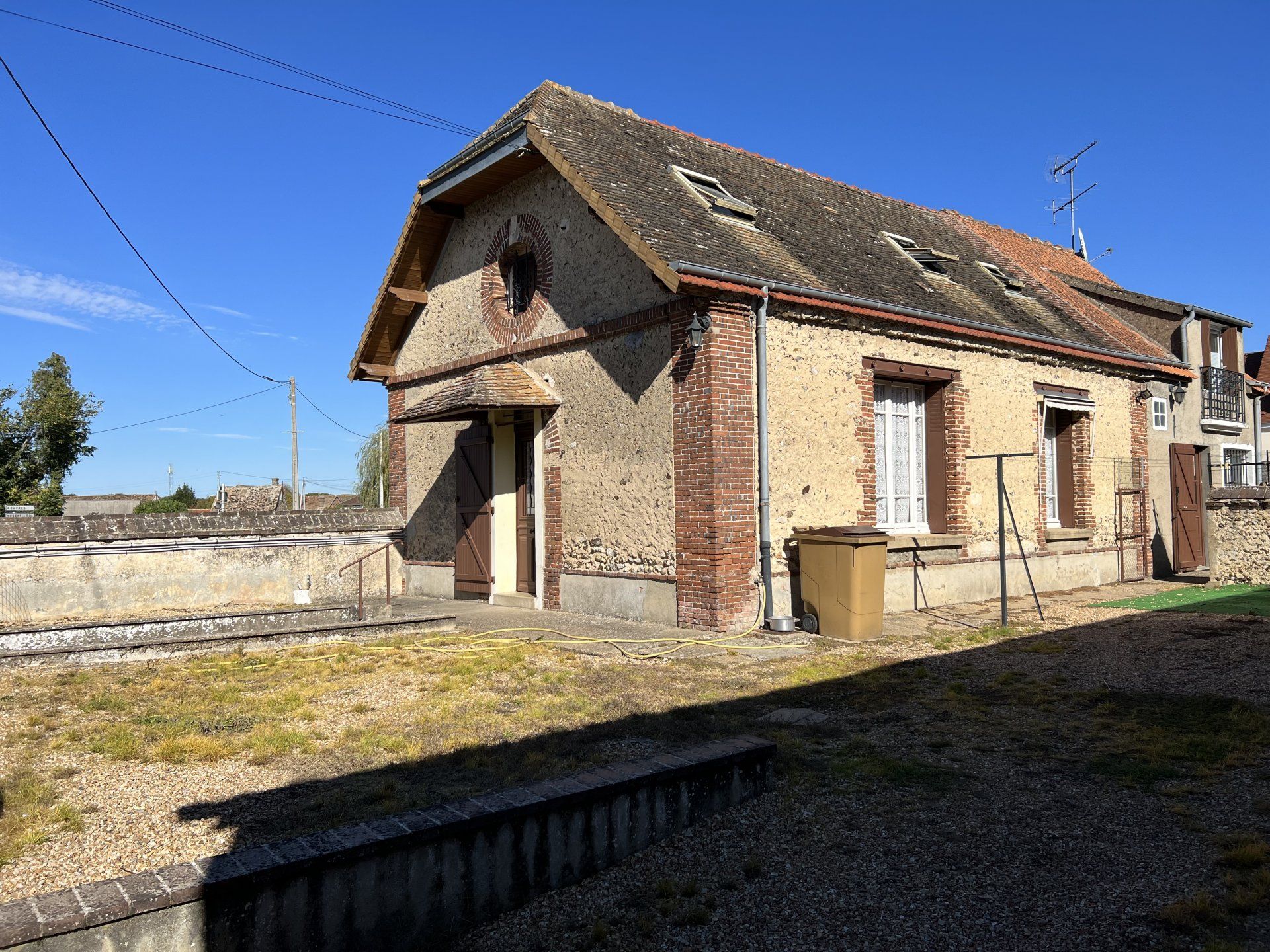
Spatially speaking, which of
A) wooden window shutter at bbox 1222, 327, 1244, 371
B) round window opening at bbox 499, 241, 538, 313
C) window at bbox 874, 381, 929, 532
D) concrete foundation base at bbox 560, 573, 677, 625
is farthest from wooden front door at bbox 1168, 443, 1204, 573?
round window opening at bbox 499, 241, 538, 313

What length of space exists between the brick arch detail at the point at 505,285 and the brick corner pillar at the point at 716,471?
107 inches

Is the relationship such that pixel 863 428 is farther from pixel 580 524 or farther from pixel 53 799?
pixel 53 799

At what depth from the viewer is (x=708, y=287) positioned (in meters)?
9.05

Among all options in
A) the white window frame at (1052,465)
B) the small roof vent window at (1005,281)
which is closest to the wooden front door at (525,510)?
the white window frame at (1052,465)

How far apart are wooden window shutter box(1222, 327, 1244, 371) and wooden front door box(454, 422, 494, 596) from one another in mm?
14668

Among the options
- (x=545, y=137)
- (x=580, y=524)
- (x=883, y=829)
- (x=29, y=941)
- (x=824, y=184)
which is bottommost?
(x=883, y=829)

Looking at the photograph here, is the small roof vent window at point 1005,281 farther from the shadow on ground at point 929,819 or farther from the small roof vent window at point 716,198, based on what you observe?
the shadow on ground at point 929,819

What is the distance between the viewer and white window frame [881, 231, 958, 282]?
1337cm

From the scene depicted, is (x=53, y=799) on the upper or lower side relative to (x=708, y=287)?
lower

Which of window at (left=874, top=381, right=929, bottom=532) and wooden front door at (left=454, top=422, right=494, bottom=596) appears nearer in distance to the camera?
window at (left=874, top=381, right=929, bottom=532)

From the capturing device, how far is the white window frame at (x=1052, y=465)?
1426 centimetres

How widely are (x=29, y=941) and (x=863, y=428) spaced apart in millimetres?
9739

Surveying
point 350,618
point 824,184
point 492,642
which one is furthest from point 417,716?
point 824,184

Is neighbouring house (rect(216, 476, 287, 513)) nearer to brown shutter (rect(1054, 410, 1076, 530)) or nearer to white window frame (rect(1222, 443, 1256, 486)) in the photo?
brown shutter (rect(1054, 410, 1076, 530))
